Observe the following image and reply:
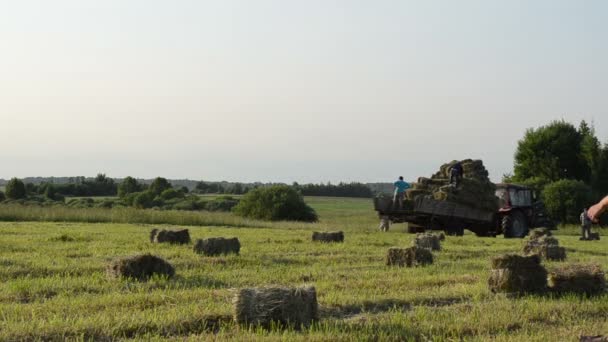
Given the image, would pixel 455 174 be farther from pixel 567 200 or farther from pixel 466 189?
pixel 567 200

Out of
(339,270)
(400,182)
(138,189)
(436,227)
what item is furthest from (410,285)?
(138,189)

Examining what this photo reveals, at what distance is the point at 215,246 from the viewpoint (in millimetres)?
14047

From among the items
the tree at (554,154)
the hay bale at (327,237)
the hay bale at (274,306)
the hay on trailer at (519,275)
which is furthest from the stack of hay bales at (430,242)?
the tree at (554,154)

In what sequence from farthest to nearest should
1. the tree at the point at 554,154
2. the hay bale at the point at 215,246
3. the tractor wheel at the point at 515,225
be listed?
1. the tree at the point at 554,154
2. the tractor wheel at the point at 515,225
3. the hay bale at the point at 215,246

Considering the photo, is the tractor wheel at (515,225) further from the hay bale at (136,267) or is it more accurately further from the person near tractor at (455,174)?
the hay bale at (136,267)

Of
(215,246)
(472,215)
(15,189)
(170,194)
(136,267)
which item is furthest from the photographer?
(15,189)

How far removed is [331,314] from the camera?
779 centimetres

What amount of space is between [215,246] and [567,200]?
121ft

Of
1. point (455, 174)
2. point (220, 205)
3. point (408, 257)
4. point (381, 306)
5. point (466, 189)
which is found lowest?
point (381, 306)

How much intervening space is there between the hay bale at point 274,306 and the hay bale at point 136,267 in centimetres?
330

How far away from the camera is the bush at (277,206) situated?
162 feet

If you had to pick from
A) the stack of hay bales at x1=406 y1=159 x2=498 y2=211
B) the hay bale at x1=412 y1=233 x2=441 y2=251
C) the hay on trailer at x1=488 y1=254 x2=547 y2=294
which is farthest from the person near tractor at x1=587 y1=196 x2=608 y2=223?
the stack of hay bales at x1=406 y1=159 x2=498 y2=211

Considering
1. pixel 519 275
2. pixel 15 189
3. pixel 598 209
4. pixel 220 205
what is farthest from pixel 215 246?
pixel 15 189

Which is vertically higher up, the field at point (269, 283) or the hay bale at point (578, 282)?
the hay bale at point (578, 282)
